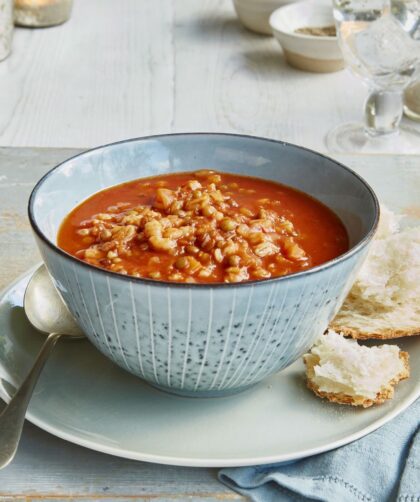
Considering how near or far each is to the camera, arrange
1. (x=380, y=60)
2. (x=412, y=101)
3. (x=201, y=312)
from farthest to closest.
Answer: (x=412, y=101)
(x=380, y=60)
(x=201, y=312)

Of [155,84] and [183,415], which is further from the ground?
[183,415]

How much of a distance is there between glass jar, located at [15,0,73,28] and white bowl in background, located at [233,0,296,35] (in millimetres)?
908

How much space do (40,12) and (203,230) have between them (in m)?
3.38

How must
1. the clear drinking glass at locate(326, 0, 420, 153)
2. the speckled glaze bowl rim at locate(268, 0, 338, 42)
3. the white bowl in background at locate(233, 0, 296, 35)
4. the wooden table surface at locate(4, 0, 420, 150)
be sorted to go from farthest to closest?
1. the white bowl in background at locate(233, 0, 296, 35)
2. the speckled glaze bowl rim at locate(268, 0, 338, 42)
3. the wooden table surface at locate(4, 0, 420, 150)
4. the clear drinking glass at locate(326, 0, 420, 153)

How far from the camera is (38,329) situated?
5.49ft

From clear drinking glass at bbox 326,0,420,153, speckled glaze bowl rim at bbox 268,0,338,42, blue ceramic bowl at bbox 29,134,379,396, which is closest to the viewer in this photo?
blue ceramic bowl at bbox 29,134,379,396

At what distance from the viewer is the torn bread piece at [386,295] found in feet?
5.41

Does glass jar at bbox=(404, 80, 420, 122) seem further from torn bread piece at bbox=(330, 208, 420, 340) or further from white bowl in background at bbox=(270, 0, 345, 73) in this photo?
torn bread piece at bbox=(330, 208, 420, 340)

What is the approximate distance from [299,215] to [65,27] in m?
3.31

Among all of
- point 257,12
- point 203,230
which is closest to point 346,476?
point 203,230

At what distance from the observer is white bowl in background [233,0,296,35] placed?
442cm

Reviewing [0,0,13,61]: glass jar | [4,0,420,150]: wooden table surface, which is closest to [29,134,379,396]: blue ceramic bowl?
[4,0,420,150]: wooden table surface

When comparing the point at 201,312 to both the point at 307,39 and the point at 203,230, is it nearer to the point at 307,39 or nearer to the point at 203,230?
the point at 203,230

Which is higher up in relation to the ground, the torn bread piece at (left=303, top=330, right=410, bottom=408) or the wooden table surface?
the torn bread piece at (left=303, top=330, right=410, bottom=408)
